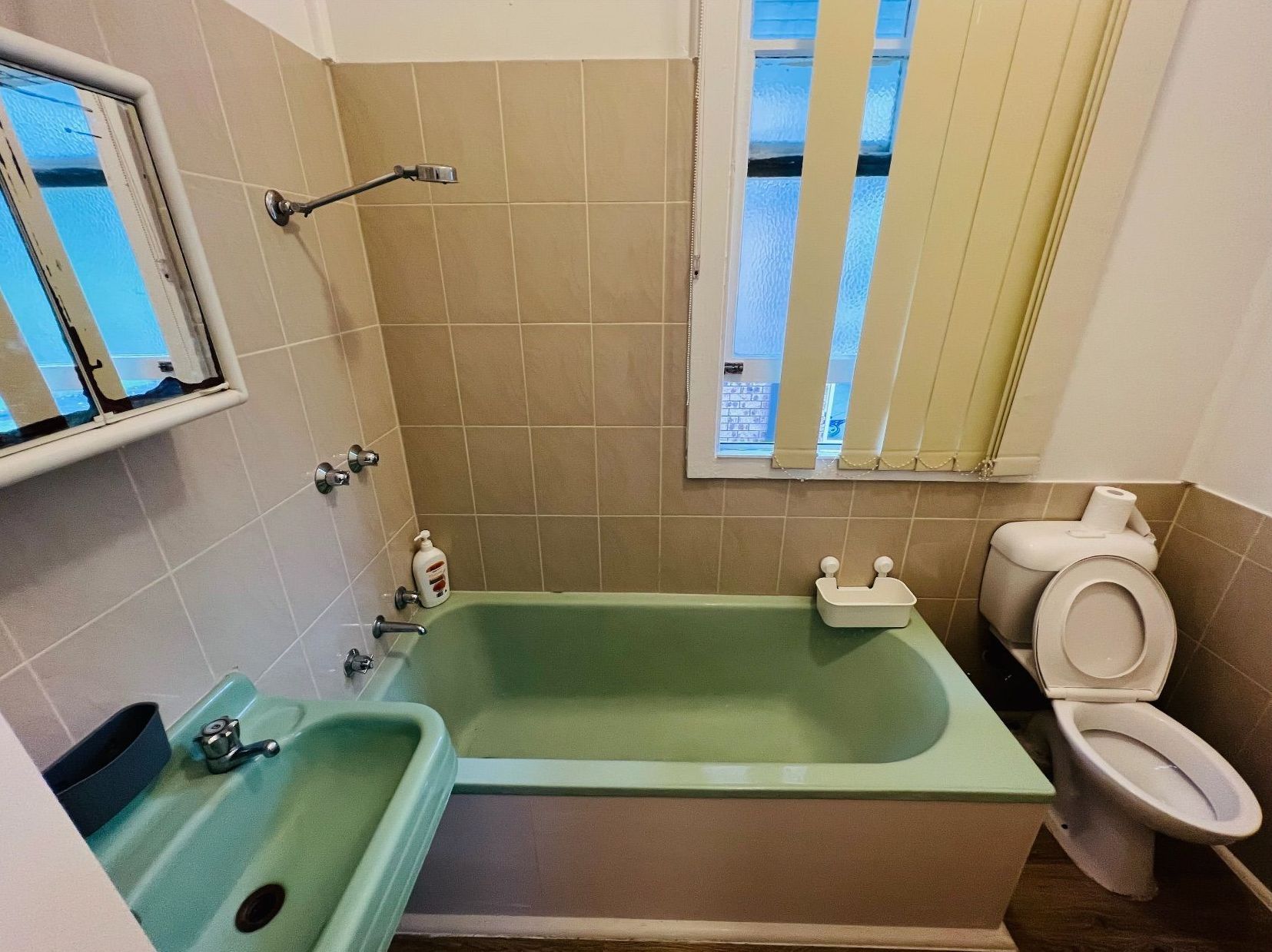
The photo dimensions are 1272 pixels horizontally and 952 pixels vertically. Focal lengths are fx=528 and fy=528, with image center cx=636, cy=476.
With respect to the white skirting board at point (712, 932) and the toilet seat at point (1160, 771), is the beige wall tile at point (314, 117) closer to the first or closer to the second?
the white skirting board at point (712, 932)

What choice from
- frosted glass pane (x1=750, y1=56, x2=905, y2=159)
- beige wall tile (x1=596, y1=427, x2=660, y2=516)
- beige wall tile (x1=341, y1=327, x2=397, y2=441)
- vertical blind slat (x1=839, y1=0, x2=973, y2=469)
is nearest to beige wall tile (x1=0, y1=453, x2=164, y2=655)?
beige wall tile (x1=341, y1=327, x2=397, y2=441)

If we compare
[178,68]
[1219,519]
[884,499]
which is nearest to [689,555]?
[884,499]

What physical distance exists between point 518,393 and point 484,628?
2.50 feet

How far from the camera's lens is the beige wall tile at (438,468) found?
1.49m

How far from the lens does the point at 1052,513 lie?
1464mm

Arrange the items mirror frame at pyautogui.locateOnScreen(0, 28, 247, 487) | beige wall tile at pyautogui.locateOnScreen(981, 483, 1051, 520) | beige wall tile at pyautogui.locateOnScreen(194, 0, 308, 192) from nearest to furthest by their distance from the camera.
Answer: mirror frame at pyautogui.locateOnScreen(0, 28, 247, 487) → beige wall tile at pyautogui.locateOnScreen(194, 0, 308, 192) → beige wall tile at pyautogui.locateOnScreen(981, 483, 1051, 520)

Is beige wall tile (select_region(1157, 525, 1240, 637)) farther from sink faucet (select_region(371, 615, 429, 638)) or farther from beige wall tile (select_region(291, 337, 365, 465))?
beige wall tile (select_region(291, 337, 365, 465))

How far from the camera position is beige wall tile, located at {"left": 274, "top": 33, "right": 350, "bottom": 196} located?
104 centimetres

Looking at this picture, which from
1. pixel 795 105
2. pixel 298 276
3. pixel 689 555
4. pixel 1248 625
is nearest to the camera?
pixel 298 276

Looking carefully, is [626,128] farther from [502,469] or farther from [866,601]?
[866,601]

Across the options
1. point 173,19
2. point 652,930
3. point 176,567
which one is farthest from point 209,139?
point 652,930

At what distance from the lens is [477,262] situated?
1306mm

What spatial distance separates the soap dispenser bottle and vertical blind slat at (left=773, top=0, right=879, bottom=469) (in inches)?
40.1

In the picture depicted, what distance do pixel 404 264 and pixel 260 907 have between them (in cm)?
127
